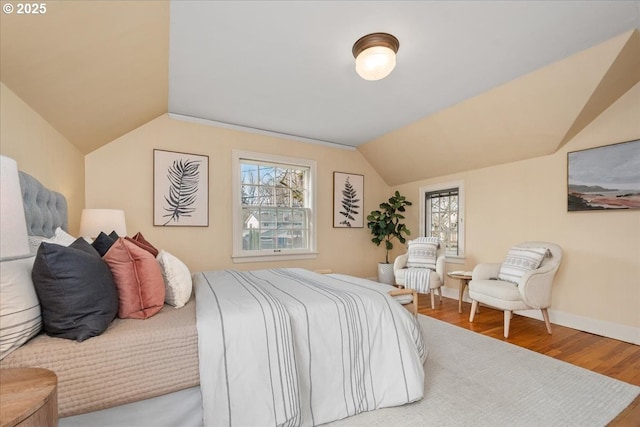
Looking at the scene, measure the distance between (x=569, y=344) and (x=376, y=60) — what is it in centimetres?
311

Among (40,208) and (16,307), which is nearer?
(16,307)

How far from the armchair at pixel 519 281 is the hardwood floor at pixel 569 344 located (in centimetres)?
15

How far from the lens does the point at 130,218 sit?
3.37 metres

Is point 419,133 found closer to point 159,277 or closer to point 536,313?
point 536,313

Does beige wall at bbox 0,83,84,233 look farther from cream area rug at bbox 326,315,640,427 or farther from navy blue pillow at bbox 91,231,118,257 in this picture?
cream area rug at bbox 326,315,640,427

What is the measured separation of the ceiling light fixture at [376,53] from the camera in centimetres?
215

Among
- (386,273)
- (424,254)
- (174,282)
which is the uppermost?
(174,282)

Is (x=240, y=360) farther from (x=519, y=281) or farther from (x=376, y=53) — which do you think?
(x=519, y=281)

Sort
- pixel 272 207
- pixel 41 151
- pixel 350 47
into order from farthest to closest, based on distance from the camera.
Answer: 1. pixel 272 207
2. pixel 350 47
3. pixel 41 151

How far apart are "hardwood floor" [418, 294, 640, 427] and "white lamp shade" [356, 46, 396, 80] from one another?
8.77 feet

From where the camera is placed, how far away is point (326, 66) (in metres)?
2.59

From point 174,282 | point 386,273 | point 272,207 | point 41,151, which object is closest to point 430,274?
point 386,273

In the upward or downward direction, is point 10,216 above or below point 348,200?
below

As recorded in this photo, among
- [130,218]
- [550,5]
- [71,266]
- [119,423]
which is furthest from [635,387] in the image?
[130,218]
